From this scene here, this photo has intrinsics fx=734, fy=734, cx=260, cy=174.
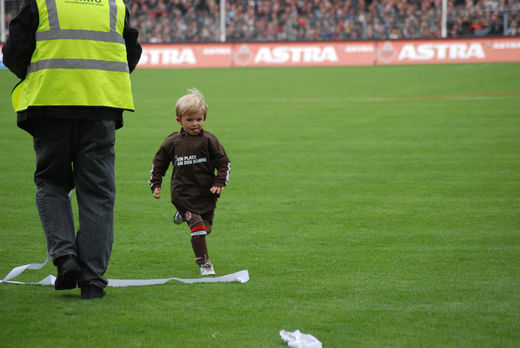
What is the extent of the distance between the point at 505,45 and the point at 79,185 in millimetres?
29189

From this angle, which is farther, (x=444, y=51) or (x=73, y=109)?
(x=444, y=51)

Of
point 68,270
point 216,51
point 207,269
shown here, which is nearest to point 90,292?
point 68,270

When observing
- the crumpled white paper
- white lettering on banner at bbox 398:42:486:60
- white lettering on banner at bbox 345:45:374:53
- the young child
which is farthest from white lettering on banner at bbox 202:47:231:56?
the crumpled white paper

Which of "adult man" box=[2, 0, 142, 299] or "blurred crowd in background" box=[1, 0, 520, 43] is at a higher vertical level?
"adult man" box=[2, 0, 142, 299]

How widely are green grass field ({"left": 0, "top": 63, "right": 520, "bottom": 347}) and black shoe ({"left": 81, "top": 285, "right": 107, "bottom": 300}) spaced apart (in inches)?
2.1

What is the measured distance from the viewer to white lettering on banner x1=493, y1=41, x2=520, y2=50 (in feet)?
101

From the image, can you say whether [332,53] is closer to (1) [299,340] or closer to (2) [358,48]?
(2) [358,48]

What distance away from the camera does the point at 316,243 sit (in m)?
6.35

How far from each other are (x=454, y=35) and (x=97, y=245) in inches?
1263

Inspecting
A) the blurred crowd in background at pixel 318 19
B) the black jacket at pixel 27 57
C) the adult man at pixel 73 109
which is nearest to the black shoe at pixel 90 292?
the adult man at pixel 73 109

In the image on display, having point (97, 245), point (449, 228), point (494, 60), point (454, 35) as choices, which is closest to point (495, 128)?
point (449, 228)

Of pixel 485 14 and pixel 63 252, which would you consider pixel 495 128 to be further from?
pixel 485 14

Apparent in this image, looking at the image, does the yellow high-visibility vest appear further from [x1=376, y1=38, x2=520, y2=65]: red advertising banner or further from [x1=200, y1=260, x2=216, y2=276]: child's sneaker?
[x1=376, y1=38, x2=520, y2=65]: red advertising banner

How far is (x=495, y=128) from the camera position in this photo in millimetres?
14000
